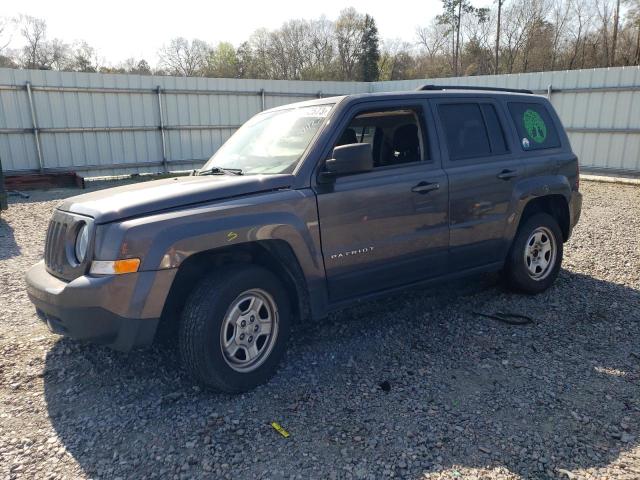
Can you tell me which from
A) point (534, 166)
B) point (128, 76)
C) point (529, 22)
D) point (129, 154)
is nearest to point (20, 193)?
point (129, 154)

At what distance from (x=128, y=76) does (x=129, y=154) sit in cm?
235

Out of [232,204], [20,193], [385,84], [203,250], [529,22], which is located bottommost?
[20,193]

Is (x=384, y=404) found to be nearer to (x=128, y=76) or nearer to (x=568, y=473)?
(x=568, y=473)

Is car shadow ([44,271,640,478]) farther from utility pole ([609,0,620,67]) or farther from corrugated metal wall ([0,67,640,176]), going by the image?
utility pole ([609,0,620,67])

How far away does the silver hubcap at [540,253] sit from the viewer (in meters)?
5.04

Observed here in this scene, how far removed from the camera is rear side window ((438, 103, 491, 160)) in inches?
170

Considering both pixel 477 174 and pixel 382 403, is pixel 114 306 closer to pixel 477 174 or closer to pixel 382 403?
pixel 382 403

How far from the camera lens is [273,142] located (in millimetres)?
3979

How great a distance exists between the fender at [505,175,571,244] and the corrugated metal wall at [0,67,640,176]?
1066 cm

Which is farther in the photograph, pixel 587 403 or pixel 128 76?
pixel 128 76

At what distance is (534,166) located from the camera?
15.9 ft

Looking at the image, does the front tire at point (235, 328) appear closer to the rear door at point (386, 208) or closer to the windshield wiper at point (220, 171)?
the rear door at point (386, 208)

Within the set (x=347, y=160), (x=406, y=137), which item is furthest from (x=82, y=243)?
A: (x=406, y=137)

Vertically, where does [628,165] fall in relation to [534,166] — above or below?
below
